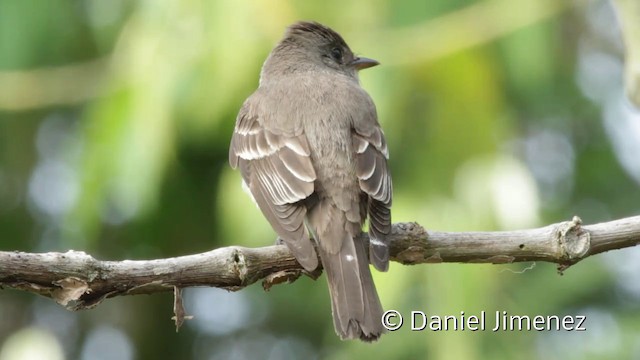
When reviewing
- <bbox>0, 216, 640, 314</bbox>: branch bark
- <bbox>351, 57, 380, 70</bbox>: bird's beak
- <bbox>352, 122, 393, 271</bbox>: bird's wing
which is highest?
<bbox>351, 57, 380, 70</bbox>: bird's beak

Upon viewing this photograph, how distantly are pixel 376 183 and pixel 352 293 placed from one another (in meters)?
0.74

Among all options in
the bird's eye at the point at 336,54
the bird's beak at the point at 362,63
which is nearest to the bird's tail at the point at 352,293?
the bird's beak at the point at 362,63

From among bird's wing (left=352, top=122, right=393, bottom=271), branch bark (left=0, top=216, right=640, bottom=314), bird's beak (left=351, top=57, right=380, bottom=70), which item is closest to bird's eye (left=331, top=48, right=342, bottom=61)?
bird's beak (left=351, top=57, right=380, bottom=70)

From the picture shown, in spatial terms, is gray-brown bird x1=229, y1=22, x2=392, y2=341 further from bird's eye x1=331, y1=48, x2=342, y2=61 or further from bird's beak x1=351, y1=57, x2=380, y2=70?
bird's eye x1=331, y1=48, x2=342, y2=61

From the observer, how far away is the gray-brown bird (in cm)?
509

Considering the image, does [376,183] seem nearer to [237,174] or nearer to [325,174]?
[325,174]

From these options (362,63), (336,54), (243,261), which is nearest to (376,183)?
(243,261)

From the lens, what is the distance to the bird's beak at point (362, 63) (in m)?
6.99

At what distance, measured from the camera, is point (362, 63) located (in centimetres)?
706

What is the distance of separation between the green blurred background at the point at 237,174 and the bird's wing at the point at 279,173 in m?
0.56

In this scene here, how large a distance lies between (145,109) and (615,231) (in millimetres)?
3101

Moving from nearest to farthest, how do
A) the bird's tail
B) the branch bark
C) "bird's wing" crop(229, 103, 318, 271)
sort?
the branch bark < the bird's tail < "bird's wing" crop(229, 103, 318, 271)

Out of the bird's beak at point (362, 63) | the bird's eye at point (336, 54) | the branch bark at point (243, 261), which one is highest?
the bird's eye at point (336, 54)

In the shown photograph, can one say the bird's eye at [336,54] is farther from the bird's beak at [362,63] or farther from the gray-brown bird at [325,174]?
the gray-brown bird at [325,174]
